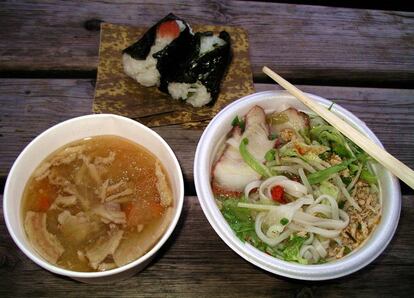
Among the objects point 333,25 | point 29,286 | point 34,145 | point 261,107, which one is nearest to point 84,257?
point 29,286

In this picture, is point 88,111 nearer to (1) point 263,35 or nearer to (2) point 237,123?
(2) point 237,123

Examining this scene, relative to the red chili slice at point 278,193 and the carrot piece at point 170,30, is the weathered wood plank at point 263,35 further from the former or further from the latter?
the red chili slice at point 278,193

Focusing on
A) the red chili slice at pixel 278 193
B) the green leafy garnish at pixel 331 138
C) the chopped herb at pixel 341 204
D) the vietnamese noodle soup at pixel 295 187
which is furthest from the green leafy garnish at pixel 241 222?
the green leafy garnish at pixel 331 138

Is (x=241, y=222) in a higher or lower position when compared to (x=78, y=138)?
lower

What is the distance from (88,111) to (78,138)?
1.43 ft

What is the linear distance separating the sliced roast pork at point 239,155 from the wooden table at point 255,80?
0.17 metres

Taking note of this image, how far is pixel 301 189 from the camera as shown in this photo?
1590 mm

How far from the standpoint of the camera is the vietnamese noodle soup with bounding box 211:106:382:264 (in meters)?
1.53

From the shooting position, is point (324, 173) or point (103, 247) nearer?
point (103, 247)

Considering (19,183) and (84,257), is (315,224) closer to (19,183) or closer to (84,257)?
(84,257)

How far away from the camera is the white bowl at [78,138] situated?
4.10 feet

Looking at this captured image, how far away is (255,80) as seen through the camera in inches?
86.6

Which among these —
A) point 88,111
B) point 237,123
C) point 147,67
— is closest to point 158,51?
point 147,67

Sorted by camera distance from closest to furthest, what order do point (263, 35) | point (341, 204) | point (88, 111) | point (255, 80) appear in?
point (341, 204) → point (88, 111) → point (255, 80) → point (263, 35)
